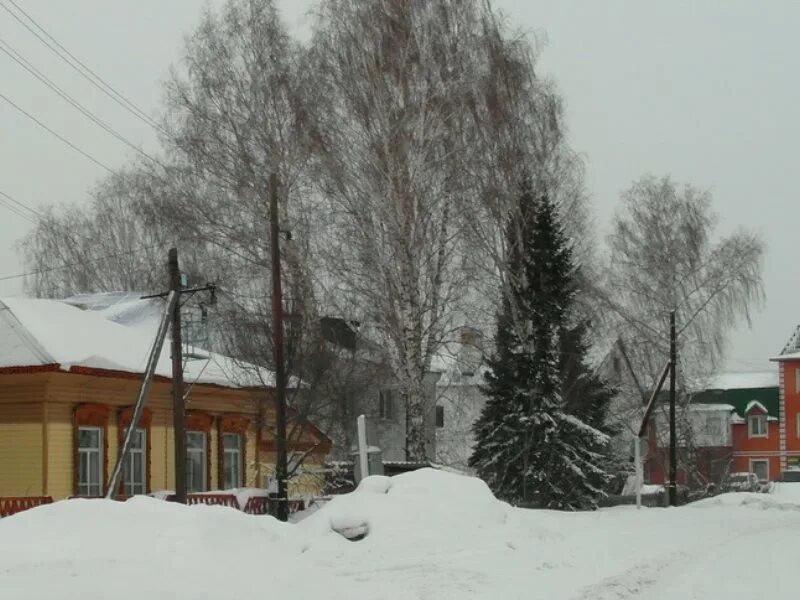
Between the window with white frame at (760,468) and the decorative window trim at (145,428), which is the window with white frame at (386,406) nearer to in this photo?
the decorative window trim at (145,428)

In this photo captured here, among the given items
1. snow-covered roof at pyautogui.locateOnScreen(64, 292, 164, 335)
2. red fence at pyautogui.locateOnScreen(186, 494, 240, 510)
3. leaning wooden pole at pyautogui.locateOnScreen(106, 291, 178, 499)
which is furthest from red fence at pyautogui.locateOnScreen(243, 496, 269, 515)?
snow-covered roof at pyautogui.locateOnScreen(64, 292, 164, 335)

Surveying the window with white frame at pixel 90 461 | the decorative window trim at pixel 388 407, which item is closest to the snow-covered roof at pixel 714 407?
the decorative window trim at pixel 388 407

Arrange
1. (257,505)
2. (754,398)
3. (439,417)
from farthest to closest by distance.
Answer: (754,398) < (439,417) < (257,505)

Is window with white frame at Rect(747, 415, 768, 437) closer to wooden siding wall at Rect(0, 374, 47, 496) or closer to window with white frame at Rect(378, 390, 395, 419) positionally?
window with white frame at Rect(378, 390, 395, 419)

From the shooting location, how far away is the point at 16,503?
88.3 ft

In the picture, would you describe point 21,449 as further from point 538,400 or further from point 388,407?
point 388,407

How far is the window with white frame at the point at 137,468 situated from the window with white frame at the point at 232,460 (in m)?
4.37

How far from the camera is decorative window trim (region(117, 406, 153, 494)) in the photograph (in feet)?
108

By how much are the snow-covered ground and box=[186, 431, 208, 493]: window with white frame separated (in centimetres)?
1556

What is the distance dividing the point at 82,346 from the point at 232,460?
28.6ft

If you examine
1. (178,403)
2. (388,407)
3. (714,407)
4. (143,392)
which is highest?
(143,392)

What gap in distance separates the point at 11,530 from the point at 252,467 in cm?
2423

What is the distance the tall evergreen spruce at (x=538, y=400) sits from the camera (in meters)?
38.2

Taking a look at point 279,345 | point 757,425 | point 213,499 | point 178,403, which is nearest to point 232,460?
point 213,499
